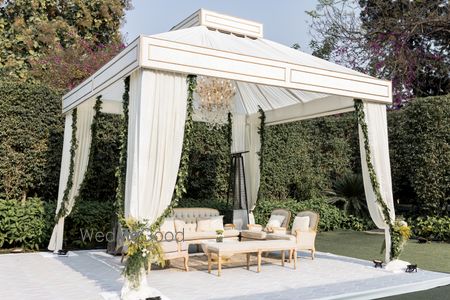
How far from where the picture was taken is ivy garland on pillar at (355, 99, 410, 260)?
6.92 m

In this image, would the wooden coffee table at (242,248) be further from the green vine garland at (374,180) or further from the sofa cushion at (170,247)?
the green vine garland at (374,180)

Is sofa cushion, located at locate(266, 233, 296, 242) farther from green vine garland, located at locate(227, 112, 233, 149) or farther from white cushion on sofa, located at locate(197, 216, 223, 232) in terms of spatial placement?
green vine garland, located at locate(227, 112, 233, 149)

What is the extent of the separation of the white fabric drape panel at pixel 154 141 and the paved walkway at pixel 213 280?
115 cm

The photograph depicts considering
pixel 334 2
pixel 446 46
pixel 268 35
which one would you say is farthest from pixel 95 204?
pixel 446 46

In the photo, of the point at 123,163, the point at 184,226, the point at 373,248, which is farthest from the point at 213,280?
the point at 373,248

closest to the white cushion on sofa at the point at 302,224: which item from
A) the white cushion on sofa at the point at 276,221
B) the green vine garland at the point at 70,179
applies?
the white cushion on sofa at the point at 276,221

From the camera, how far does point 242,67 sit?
5879 mm

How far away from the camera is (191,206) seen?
397 inches

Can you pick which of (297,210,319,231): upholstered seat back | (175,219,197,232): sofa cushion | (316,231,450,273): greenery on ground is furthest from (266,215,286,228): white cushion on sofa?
(175,219,197,232): sofa cushion

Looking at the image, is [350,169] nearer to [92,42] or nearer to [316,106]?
[316,106]

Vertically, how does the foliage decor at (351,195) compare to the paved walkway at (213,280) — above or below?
above

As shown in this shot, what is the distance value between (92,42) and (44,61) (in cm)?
253

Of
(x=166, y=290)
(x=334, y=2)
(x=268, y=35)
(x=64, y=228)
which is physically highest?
(x=334, y=2)

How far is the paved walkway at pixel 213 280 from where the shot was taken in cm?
526
